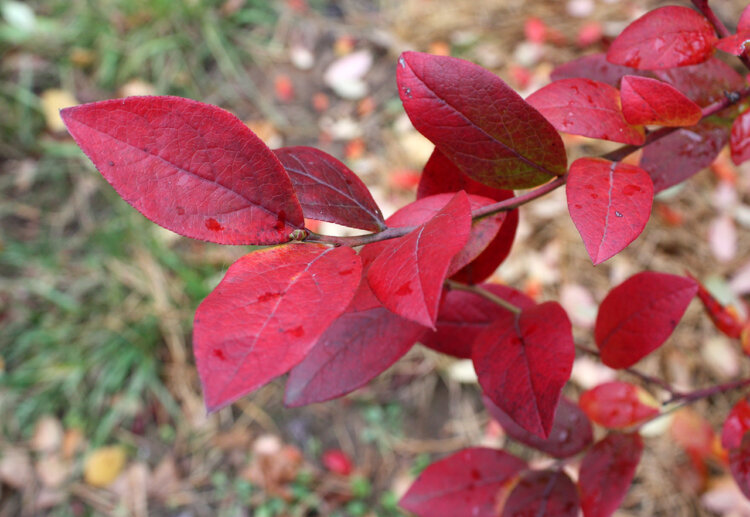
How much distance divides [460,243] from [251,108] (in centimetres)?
212

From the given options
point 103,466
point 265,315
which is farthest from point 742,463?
point 103,466

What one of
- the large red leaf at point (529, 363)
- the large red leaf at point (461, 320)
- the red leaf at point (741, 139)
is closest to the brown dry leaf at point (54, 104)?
the large red leaf at point (461, 320)

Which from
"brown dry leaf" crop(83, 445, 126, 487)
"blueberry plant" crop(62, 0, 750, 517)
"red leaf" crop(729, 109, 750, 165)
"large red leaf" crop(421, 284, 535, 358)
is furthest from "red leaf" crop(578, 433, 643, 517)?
"brown dry leaf" crop(83, 445, 126, 487)

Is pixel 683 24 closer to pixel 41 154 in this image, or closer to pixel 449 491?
pixel 449 491

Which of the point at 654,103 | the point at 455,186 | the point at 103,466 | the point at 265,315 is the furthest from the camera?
the point at 103,466

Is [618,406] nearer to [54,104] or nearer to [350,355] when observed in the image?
[350,355]

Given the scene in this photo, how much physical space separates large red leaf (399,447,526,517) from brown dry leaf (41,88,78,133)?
2204 millimetres

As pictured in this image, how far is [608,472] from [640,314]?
0.17 m

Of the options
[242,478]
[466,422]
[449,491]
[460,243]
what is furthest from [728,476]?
[460,243]

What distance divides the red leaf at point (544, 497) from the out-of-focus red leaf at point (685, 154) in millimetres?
333

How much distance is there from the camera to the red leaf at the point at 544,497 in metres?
0.62

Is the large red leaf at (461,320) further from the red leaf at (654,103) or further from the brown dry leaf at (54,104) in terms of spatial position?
the brown dry leaf at (54,104)

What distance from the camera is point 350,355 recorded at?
52 cm

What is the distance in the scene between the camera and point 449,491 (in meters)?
0.66
